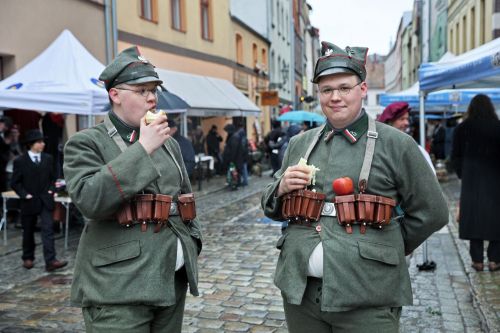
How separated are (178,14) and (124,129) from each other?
15678 mm

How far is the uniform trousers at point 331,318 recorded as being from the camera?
2238 mm

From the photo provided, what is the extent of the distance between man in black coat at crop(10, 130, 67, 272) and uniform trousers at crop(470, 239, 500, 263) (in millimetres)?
4974

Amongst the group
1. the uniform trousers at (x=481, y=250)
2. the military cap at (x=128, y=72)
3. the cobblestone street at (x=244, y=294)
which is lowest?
the cobblestone street at (x=244, y=294)

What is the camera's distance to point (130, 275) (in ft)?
7.59

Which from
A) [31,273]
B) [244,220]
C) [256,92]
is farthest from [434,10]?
[31,273]

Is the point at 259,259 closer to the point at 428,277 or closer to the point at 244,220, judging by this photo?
the point at 428,277

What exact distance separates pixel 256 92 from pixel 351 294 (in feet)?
80.6

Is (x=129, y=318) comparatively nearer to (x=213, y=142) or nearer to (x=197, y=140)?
(x=197, y=140)

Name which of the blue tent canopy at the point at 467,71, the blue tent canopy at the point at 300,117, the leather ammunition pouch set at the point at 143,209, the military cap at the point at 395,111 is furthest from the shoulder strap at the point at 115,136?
the blue tent canopy at the point at 300,117

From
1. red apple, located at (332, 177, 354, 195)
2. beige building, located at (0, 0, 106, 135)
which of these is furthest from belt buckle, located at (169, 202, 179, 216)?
beige building, located at (0, 0, 106, 135)

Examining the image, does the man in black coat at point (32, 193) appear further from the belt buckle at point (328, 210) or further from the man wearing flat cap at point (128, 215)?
the belt buckle at point (328, 210)

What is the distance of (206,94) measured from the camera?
17203 mm

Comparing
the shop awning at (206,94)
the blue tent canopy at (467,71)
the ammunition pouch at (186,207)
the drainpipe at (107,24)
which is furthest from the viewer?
the shop awning at (206,94)

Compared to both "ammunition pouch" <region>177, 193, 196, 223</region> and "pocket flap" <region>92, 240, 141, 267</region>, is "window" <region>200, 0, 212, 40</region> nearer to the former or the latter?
"ammunition pouch" <region>177, 193, 196, 223</region>
